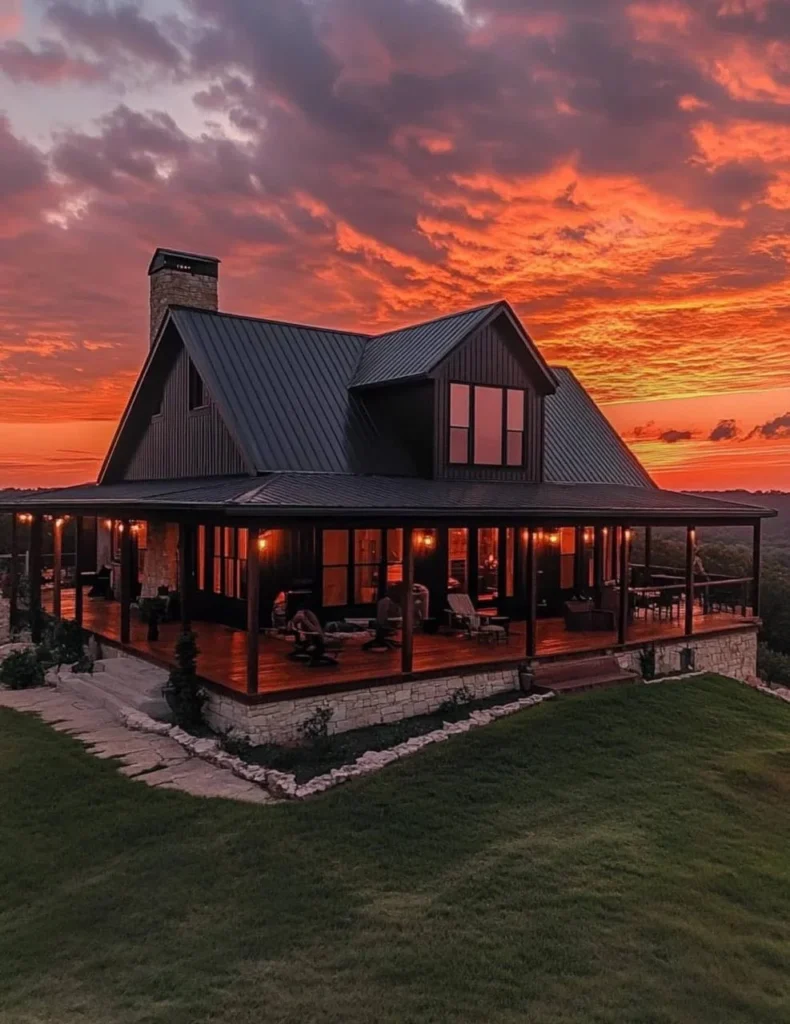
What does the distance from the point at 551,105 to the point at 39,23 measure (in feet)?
32.3

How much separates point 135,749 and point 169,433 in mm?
9539

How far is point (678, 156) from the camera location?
15789mm

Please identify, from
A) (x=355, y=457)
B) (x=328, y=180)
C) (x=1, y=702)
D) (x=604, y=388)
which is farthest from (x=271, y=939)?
(x=604, y=388)

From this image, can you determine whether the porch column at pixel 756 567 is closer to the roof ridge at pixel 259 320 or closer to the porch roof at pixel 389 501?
the porch roof at pixel 389 501

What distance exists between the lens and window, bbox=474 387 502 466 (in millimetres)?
16734

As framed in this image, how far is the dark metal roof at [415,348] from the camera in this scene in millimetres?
16266

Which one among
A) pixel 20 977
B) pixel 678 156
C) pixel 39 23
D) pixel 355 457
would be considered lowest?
pixel 20 977

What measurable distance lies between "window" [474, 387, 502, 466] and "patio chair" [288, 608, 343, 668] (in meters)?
6.10

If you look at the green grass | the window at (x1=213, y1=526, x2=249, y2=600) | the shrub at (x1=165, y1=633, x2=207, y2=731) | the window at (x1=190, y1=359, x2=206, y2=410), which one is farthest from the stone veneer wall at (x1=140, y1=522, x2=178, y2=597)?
the green grass

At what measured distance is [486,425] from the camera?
55.3 feet

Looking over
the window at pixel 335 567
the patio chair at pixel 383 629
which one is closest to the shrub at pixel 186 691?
the patio chair at pixel 383 629

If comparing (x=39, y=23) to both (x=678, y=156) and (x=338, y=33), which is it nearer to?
(x=338, y=33)

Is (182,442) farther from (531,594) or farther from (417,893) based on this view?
(417,893)

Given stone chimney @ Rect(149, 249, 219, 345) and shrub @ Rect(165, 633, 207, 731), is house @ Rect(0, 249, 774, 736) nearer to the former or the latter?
stone chimney @ Rect(149, 249, 219, 345)
